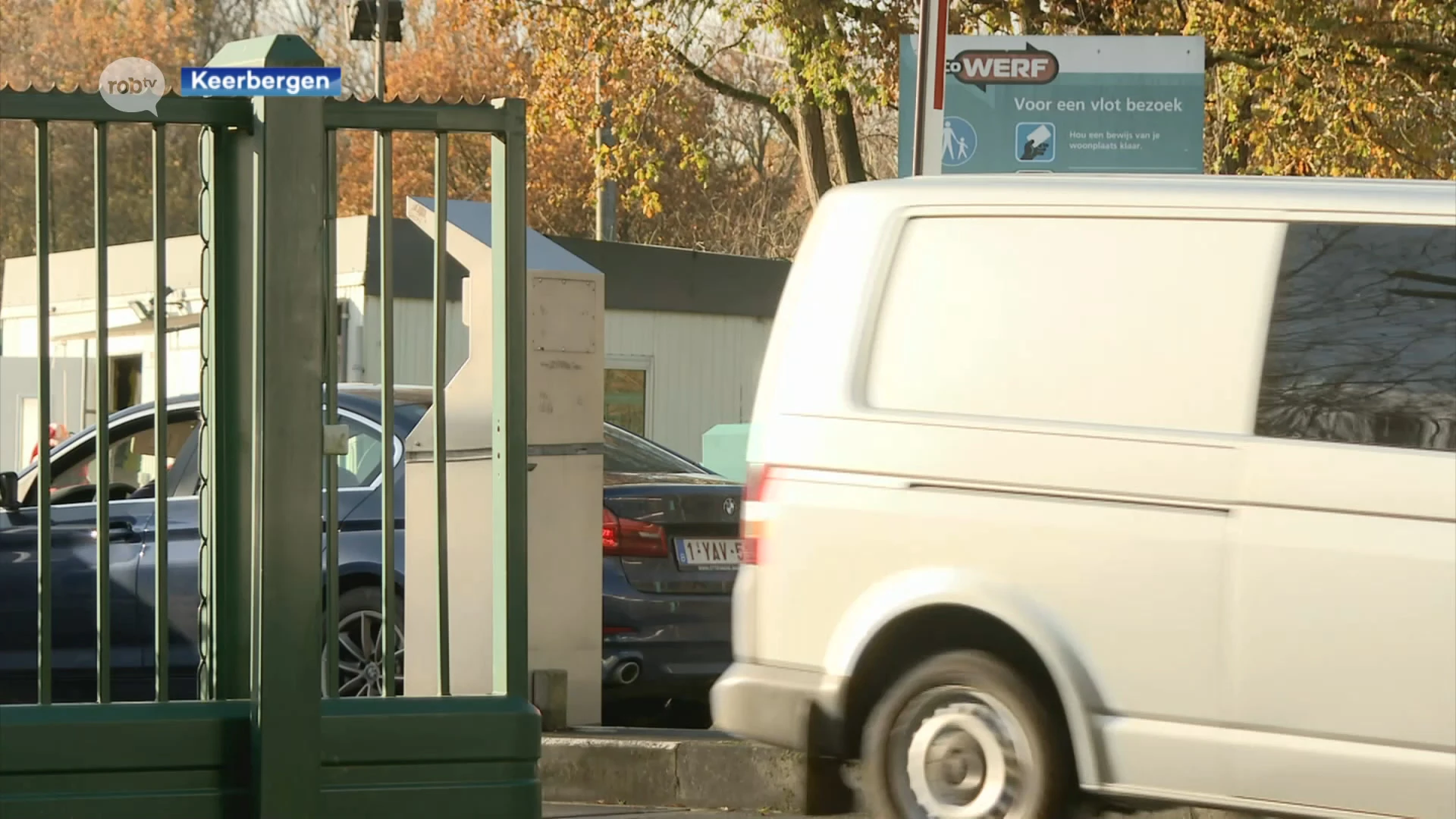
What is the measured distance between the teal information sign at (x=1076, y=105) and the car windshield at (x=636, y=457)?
17.4 feet

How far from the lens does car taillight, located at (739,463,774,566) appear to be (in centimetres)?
573

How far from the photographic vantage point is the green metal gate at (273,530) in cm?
413

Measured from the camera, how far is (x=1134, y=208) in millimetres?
5340

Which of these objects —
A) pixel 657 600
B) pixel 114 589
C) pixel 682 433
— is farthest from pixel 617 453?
pixel 682 433

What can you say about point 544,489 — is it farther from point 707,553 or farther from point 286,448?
point 286,448

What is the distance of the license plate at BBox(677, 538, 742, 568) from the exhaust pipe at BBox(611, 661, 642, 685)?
0.44 m

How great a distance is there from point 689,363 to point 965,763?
20789 millimetres

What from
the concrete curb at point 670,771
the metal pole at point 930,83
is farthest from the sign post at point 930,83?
the concrete curb at point 670,771

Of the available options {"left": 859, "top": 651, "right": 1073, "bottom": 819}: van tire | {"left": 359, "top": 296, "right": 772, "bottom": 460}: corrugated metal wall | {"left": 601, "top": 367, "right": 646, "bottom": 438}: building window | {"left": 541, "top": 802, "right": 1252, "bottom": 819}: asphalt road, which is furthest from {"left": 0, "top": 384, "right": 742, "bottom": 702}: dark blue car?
{"left": 601, "top": 367, "right": 646, "bottom": 438}: building window

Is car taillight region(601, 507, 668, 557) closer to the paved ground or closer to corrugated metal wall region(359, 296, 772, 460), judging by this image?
the paved ground

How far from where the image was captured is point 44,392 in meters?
4.10

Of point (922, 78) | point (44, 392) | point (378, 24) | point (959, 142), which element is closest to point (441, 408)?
point (44, 392)

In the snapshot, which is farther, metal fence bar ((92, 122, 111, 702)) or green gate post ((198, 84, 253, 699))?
green gate post ((198, 84, 253, 699))

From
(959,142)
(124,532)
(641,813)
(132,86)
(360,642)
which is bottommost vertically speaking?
(641,813)
